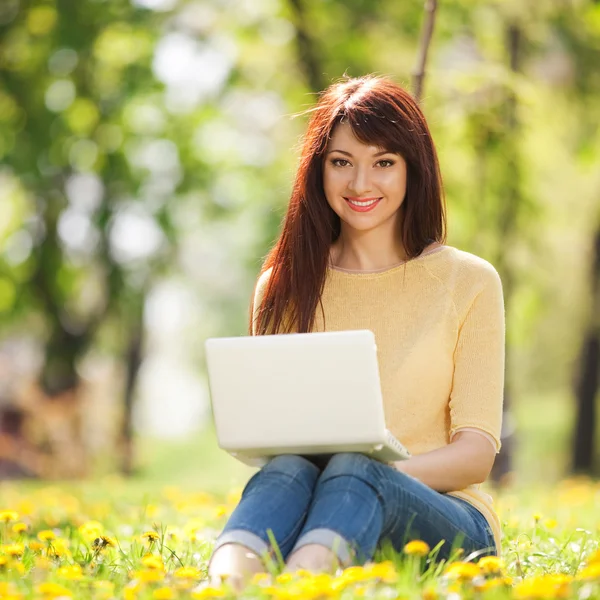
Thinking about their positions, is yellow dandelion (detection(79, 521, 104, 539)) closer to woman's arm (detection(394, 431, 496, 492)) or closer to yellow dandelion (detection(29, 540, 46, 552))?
yellow dandelion (detection(29, 540, 46, 552))

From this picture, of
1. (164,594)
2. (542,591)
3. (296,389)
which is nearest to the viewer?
(542,591)

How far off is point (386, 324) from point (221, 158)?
972 centimetres

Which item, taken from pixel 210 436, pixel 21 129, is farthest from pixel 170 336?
pixel 21 129

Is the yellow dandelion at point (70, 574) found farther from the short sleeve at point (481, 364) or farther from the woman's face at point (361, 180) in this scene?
the woman's face at point (361, 180)

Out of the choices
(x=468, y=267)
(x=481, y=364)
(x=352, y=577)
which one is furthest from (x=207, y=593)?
(x=468, y=267)

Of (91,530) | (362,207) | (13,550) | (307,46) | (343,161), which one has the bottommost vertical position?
(91,530)

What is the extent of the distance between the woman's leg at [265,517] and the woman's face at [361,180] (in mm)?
893

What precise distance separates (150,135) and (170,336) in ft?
68.5

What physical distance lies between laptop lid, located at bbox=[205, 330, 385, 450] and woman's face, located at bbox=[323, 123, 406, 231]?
863 mm

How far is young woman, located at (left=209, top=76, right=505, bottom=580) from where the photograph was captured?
2.44 m

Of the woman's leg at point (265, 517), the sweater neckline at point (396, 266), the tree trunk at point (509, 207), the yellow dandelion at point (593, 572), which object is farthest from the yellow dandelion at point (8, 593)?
the tree trunk at point (509, 207)

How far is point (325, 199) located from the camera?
3.30m

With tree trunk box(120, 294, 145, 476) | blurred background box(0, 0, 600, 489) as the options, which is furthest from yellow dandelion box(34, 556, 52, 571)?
tree trunk box(120, 294, 145, 476)

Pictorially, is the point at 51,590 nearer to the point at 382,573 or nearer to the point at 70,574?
the point at 70,574
